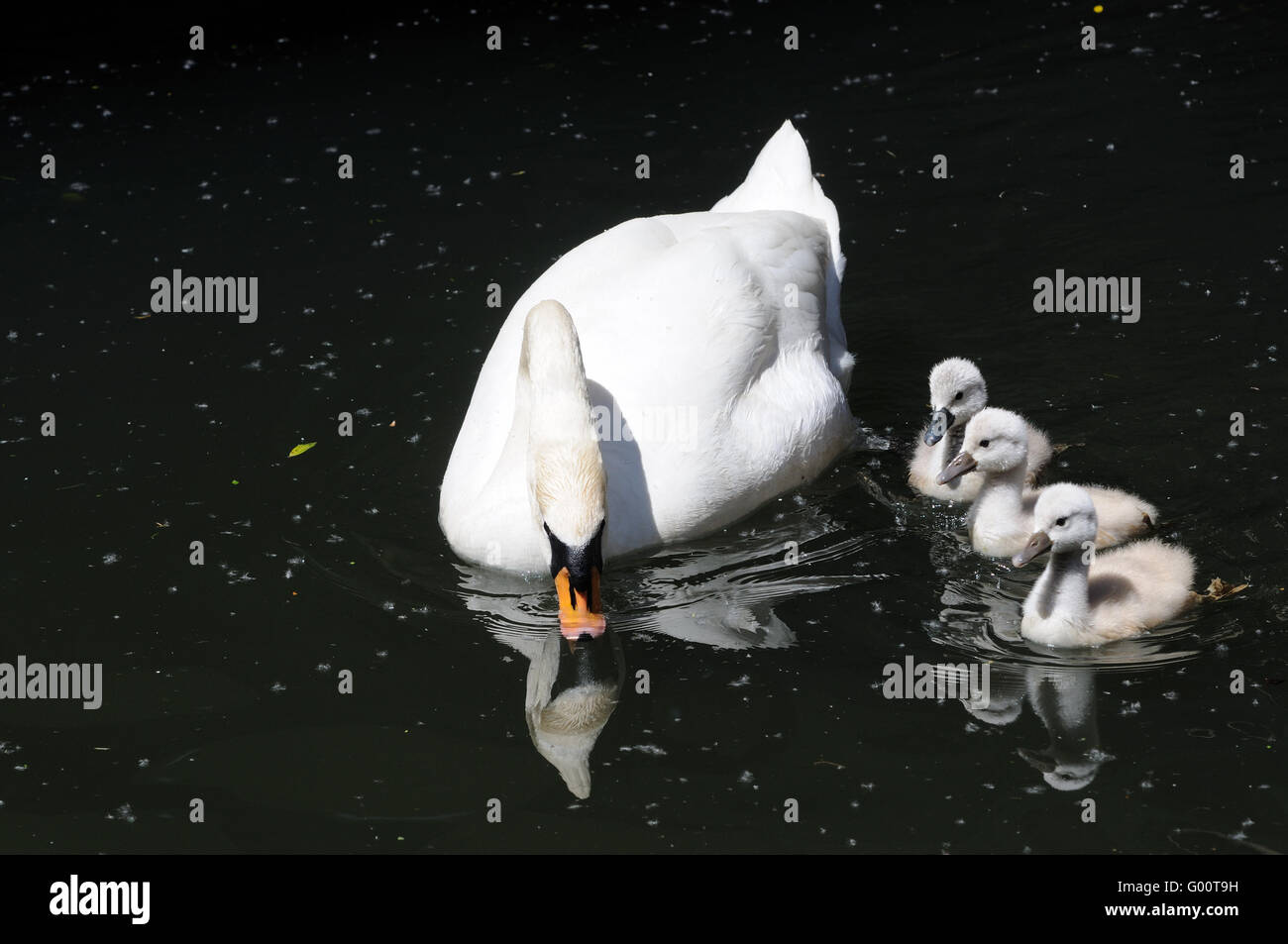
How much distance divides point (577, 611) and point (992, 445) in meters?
2.09

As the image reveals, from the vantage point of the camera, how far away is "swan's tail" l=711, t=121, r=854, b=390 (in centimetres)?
855

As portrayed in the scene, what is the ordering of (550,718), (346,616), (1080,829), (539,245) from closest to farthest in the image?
1. (1080,829)
2. (550,718)
3. (346,616)
4. (539,245)

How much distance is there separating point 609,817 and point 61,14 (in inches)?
457

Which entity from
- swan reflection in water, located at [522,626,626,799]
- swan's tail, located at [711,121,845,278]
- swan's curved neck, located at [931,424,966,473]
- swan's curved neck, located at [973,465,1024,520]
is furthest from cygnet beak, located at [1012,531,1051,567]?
swan's tail, located at [711,121,845,278]

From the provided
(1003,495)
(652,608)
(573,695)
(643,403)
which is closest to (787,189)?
(643,403)

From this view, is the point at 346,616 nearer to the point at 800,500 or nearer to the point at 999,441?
the point at 800,500

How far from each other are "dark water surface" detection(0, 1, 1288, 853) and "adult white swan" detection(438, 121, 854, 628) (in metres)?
0.29

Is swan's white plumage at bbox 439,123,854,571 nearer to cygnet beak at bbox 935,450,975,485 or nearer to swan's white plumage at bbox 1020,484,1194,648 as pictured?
cygnet beak at bbox 935,450,975,485

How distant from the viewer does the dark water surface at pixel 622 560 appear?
5645 millimetres

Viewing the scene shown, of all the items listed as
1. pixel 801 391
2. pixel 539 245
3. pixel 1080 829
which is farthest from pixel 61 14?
pixel 1080 829

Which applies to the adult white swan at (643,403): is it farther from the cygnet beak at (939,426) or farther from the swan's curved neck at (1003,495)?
the swan's curved neck at (1003,495)

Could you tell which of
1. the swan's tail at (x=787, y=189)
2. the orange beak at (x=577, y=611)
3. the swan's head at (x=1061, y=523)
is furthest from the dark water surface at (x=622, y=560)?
the swan's tail at (x=787, y=189)

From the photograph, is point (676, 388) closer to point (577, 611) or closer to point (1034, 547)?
point (577, 611)

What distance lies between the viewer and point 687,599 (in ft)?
22.1
